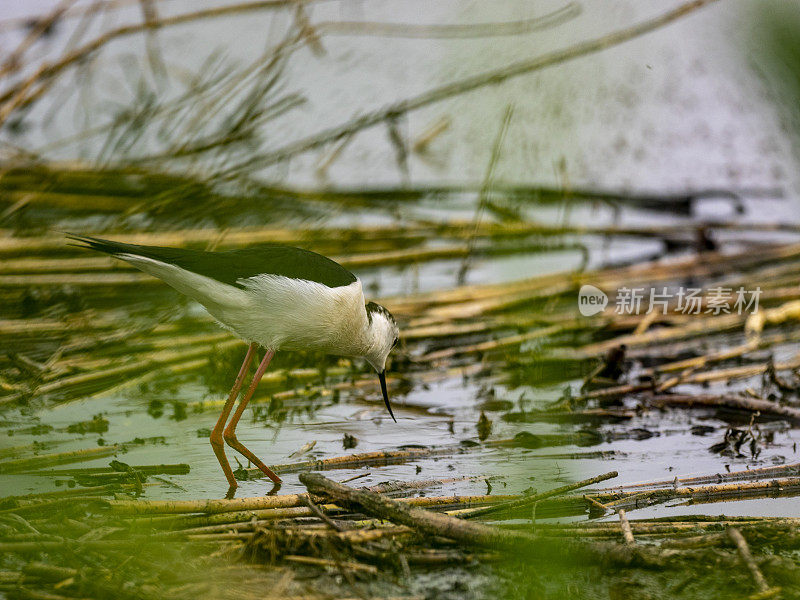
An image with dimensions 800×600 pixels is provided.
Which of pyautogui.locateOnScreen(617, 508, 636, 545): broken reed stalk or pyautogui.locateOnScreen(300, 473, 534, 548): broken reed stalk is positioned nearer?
pyautogui.locateOnScreen(300, 473, 534, 548): broken reed stalk

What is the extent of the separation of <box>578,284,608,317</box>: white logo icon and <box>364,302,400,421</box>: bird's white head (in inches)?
73.9

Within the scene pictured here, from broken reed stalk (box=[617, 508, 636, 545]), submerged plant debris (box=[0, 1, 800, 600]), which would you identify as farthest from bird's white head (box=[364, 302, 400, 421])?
broken reed stalk (box=[617, 508, 636, 545])

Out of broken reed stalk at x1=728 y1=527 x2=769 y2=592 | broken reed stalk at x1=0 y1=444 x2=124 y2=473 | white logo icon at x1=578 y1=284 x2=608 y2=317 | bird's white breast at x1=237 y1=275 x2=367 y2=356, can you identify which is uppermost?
white logo icon at x1=578 y1=284 x2=608 y2=317

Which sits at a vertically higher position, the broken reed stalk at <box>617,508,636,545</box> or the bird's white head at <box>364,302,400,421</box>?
the bird's white head at <box>364,302,400,421</box>

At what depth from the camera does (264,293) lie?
3.88 m

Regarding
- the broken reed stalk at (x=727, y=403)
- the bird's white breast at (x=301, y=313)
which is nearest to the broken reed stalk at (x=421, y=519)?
the bird's white breast at (x=301, y=313)

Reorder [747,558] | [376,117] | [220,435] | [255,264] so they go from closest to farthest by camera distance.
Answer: [747,558]
[255,264]
[220,435]
[376,117]

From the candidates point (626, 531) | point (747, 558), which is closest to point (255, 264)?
point (626, 531)

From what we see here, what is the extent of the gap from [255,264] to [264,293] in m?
0.13

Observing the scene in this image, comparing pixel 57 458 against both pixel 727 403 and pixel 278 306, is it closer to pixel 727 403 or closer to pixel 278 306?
pixel 278 306

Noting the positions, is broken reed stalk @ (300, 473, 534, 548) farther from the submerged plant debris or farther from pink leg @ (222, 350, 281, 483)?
pink leg @ (222, 350, 281, 483)

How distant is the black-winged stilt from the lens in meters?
3.72

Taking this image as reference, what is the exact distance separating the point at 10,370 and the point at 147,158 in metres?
1.44

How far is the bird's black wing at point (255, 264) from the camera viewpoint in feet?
12.2
